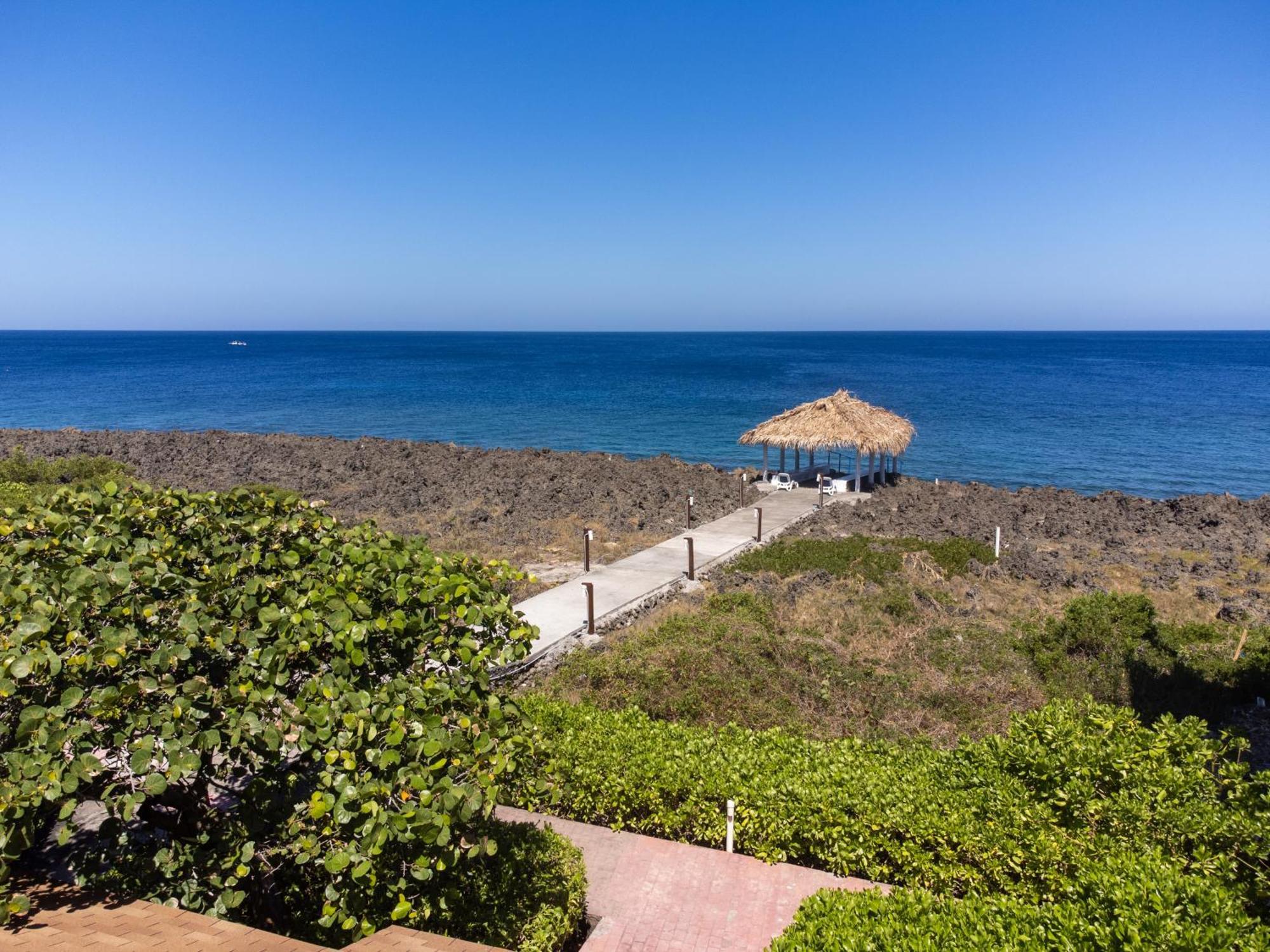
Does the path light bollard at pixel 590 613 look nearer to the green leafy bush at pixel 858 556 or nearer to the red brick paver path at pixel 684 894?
the green leafy bush at pixel 858 556

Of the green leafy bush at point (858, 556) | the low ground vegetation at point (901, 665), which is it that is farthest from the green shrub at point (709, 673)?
the green leafy bush at point (858, 556)

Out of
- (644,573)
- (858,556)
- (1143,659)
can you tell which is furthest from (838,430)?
(1143,659)

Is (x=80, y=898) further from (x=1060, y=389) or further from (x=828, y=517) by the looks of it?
(x=1060, y=389)

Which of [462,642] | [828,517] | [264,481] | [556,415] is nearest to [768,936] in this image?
[462,642]

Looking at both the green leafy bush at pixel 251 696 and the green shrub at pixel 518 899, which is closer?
the green leafy bush at pixel 251 696

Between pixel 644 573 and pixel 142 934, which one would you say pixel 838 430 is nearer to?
pixel 644 573

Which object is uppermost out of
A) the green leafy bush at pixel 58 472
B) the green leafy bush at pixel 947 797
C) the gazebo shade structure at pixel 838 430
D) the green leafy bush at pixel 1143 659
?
the gazebo shade structure at pixel 838 430

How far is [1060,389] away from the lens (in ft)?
249

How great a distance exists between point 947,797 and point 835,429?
71.0 ft

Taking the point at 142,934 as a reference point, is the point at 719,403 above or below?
above

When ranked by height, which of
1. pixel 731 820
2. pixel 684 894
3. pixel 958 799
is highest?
pixel 958 799

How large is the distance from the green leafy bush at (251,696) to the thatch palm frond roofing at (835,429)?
2334 centimetres

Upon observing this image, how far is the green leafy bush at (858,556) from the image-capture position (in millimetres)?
17344

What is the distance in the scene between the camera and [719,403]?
65.9 m
